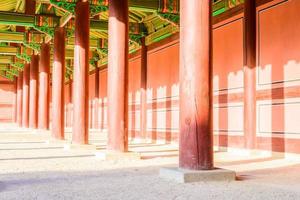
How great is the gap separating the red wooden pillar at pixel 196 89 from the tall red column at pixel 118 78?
3.23m

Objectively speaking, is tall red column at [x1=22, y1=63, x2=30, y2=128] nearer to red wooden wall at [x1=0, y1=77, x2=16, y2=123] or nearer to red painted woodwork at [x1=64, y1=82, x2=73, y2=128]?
red painted woodwork at [x1=64, y1=82, x2=73, y2=128]

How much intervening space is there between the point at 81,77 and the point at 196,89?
6.85 metres

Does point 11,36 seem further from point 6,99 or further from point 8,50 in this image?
point 6,99

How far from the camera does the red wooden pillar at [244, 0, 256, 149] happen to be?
36.8 feet

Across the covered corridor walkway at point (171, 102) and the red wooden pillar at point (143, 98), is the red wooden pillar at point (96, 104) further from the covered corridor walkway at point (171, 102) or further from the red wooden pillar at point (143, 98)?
the red wooden pillar at point (143, 98)

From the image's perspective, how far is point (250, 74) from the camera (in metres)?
11.3

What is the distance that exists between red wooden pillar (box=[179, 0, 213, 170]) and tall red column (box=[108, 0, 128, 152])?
3.23 meters

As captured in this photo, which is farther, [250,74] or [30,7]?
[30,7]

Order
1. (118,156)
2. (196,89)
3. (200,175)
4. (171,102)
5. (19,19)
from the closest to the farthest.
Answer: (200,175)
(196,89)
(118,156)
(171,102)
(19,19)

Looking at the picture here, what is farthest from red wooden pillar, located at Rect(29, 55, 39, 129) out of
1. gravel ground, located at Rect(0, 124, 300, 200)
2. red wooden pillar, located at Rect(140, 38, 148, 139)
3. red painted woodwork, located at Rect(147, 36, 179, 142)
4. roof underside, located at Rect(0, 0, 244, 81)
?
gravel ground, located at Rect(0, 124, 300, 200)

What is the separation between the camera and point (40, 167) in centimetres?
829

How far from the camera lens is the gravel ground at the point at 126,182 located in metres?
5.11

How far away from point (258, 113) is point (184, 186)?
6.21m

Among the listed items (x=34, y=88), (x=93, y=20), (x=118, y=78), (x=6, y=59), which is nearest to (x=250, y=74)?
(x=118, y=78)
